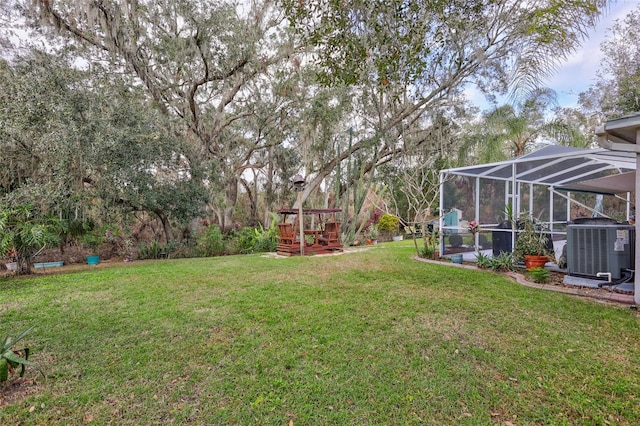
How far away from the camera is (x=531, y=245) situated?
604 centimetres

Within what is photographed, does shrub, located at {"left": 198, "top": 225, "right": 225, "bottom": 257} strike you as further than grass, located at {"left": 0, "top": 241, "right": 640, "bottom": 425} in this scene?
Yes

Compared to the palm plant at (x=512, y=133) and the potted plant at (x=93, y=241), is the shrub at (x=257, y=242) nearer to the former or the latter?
the potted plant at (x=93, y=241)

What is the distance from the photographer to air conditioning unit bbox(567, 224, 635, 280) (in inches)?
182

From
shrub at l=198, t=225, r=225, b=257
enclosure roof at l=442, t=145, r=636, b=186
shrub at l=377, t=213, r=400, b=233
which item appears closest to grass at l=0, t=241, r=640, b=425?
enclosure roof at l=442, t=145, r=636, b=186

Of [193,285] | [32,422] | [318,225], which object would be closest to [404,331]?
[32,422]

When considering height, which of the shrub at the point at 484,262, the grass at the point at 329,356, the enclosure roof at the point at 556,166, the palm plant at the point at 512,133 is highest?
the palm plant at the point at 512,133

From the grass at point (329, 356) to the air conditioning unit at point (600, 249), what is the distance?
3.77 ft

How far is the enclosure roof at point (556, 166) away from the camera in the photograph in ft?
17.8

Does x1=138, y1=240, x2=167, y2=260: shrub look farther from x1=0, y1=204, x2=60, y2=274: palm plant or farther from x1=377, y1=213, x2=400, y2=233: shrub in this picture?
x1=377, y1=213, x2=400, y2=233: shrub

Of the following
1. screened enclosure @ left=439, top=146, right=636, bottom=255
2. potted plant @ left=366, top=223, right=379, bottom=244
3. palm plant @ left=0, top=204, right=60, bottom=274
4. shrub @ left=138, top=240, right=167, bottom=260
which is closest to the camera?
palm plant @ left=0, top=204, right=60, bottom=274


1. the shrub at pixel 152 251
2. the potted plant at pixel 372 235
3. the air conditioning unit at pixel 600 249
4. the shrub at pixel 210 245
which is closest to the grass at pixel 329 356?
the air conditioning unit at pixel 600 249

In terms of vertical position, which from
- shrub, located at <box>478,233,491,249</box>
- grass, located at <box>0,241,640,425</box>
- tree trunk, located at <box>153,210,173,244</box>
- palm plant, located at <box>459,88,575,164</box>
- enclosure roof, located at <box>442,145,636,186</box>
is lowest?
grass, located at <box>0,241,640,425</box>

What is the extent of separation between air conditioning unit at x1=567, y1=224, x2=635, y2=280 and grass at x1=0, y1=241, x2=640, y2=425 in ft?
3.77

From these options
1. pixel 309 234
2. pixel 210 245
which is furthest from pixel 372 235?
pixel 210 245
